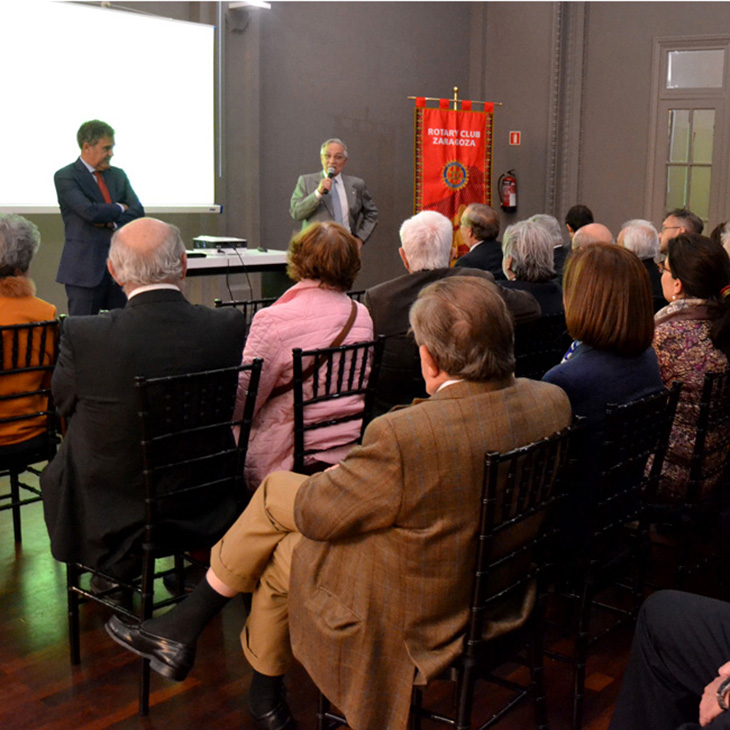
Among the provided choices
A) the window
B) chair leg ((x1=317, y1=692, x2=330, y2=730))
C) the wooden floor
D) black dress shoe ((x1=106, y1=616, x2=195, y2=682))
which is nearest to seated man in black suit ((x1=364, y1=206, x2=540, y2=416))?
the wooden floor

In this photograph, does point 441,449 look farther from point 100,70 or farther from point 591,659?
point 100,70

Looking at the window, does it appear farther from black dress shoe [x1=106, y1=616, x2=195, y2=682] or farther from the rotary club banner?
black dress shoe [x1=106, y1=616, x2=195, y2=682]

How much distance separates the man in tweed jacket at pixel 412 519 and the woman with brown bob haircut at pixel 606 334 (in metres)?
0.42

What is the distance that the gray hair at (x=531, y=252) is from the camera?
3.87m

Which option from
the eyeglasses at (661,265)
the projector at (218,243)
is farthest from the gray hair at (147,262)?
the projector at (218,243)

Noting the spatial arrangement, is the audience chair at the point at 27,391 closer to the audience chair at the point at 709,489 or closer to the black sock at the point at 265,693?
the black sock at the point at 265,693

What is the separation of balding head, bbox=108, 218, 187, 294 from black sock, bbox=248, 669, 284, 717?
1.05m

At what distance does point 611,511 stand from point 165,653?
1160 millimetres

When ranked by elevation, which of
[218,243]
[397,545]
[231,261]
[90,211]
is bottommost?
[397,545]

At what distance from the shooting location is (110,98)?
20.7 ft

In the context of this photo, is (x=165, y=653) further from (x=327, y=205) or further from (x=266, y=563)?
(x=327, y=205)

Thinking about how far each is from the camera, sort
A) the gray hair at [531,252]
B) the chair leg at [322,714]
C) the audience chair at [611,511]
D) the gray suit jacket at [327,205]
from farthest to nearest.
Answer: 1. the gray suit jacket at [327,205]
2. the gray hair at [531,252]
3. the audience chair at [611,511]
4. the chair leg at [322,714]

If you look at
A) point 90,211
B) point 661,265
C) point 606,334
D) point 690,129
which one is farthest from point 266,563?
point 690,129

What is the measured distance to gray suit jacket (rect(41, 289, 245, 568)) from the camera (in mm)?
2357
